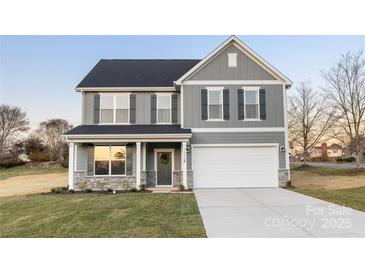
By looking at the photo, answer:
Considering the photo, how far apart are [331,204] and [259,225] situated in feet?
13.2

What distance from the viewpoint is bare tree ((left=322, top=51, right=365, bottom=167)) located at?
70.7 ft

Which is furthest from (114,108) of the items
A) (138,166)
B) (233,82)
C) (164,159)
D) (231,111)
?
(233,82)

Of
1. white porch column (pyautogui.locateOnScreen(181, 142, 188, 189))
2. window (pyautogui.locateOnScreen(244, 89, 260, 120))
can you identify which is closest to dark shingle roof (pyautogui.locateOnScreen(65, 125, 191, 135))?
white porch column (pyautogui.locateOnScreen(181, 142, 188, 189))

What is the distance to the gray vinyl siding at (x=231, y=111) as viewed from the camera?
14.3 metres

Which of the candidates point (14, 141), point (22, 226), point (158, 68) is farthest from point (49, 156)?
point (22, 226)

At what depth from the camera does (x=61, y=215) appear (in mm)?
8430

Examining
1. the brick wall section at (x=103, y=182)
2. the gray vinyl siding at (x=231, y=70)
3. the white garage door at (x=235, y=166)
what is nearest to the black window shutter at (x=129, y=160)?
Result: the brick wall section at (x=103, y=182)

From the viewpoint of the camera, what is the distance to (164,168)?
582 inches

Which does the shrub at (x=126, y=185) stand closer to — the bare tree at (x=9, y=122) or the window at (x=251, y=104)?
the window at (x=251, y=104)

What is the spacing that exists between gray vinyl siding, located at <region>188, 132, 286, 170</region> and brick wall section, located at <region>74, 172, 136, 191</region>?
4.08m

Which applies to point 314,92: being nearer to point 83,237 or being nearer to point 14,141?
point 83,237

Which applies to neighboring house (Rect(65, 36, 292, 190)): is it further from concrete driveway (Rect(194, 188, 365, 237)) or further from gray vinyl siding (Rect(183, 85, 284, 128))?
concrete driveway (Rect(194, 188, 365, 237))

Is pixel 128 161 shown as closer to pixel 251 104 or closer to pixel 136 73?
pixel 136 73

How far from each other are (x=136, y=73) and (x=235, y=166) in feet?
26.9
